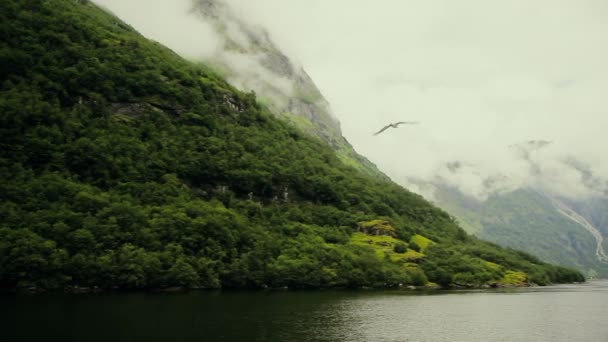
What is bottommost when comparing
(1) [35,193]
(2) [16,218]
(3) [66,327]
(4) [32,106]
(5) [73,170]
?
(3) [66,327]

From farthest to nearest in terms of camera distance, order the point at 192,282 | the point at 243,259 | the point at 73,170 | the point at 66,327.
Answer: the point at 73,170 < the point at 243,259 < the point at 192,282 < the point at 66,327

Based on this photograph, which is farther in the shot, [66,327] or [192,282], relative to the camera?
[192,282]

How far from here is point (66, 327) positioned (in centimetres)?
6781

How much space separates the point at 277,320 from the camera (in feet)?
277

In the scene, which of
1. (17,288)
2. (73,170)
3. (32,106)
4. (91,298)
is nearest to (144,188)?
(73,170)

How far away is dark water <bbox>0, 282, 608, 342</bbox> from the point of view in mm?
67637

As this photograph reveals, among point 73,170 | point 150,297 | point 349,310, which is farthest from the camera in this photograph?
point 73,170

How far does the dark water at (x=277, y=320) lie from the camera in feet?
222

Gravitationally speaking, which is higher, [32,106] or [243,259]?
[32,106]

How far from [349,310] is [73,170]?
12300cm

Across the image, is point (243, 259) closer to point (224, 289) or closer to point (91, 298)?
point (224, 289)

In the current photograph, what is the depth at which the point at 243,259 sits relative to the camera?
165 meters

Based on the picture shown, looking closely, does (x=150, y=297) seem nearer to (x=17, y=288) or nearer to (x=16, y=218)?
(x=17, y=288)

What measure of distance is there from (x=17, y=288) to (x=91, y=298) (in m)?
25.5
